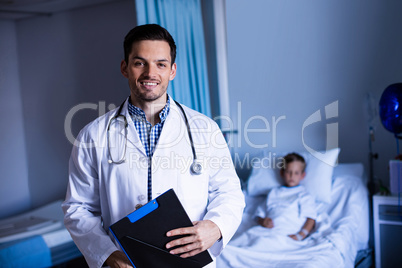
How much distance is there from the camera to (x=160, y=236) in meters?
1.11

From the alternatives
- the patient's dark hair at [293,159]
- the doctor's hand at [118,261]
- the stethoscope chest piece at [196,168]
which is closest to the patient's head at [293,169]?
the patient's dark hair at [293,159]

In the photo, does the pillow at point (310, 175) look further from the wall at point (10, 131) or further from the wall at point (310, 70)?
the wall at point (10, 131)

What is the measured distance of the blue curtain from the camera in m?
2.66

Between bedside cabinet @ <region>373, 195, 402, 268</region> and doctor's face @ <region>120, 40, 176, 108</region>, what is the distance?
6.06 feet

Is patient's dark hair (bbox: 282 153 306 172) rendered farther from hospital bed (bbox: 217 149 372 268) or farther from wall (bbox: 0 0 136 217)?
wall (bbox: 0 0 136 217)

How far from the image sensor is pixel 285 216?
2389 mm

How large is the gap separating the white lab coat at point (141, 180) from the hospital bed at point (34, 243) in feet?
4.77

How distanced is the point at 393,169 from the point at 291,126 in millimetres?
858

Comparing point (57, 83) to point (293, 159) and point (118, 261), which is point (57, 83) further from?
point (118, 261)

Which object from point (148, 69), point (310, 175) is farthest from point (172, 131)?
point (310, 175)

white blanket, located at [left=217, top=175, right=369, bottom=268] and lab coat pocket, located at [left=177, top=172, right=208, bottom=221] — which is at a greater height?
lab coat pocket, located at [left=177, top=172, right=208, bottom=221]

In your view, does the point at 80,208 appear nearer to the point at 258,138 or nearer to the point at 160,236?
the point at 160,236

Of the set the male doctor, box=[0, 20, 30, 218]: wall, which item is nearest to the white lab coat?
the male doctor

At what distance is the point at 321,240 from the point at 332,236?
A: 0.07 metres
